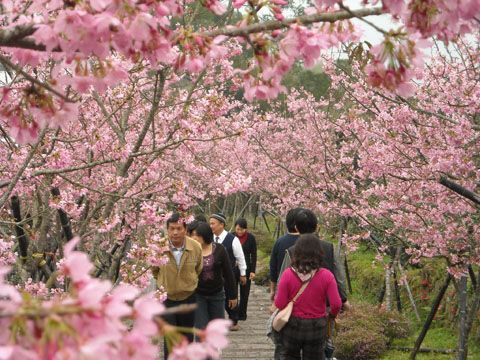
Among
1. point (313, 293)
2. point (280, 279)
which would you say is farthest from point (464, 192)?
point (280, 279)

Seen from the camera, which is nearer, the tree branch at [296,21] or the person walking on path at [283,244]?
the tree branch at [296,21]

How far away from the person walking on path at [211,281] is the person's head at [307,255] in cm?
185

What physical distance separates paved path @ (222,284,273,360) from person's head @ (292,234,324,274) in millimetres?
3373

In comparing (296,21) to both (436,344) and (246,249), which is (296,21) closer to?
(246,249)

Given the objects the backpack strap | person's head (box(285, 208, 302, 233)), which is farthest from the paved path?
the backpack strap

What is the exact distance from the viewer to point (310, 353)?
15.4ft

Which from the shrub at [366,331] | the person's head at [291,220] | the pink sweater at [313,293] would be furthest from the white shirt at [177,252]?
the shrub at [366,331]

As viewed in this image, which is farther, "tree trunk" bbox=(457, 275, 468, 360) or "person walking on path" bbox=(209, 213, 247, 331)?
"person walking on path" bbox=(209, 213, 247, 331)

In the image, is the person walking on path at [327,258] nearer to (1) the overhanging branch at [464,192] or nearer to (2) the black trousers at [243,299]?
(1) the overhanging branch at [464,192]

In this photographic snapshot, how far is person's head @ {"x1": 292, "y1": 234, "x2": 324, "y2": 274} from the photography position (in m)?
4.46

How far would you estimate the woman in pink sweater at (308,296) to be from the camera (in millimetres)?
4504

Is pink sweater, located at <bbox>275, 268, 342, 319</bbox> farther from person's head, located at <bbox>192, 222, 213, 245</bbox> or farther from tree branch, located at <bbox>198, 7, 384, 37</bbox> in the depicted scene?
tree branch, located at <bbox>198, 7, 384, 37</bbox>

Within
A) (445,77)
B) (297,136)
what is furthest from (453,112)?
(297,136)

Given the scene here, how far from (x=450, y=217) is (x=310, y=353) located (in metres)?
3.80
